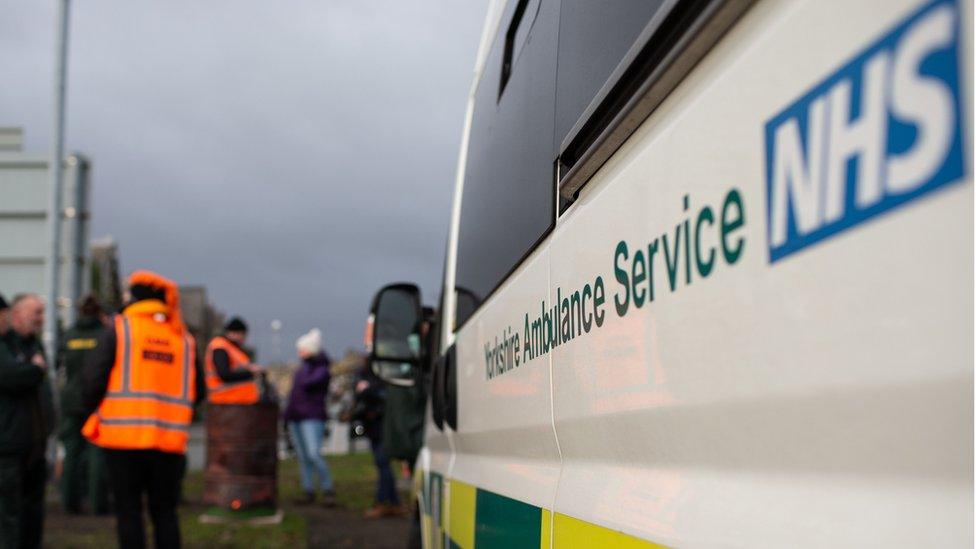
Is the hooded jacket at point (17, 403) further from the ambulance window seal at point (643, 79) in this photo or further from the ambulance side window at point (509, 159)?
the ambulance window seal at point (643, 79)

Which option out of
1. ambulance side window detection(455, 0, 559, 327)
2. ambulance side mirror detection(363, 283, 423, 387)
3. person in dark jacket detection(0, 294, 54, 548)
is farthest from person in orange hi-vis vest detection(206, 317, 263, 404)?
ambulance side window detection(455, 0, 559, 327)

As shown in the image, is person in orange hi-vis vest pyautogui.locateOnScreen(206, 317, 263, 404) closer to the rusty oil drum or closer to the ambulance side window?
the rusty oil drum

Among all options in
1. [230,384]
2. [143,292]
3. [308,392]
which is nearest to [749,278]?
[143,292]

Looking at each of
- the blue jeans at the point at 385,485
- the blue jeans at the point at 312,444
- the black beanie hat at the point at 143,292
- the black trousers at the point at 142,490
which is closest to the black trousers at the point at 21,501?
the black trousers at the point at 142,490

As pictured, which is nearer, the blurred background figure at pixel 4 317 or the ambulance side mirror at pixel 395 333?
the ambulance side mirror at pixel 395 333

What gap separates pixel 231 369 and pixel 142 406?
11.1 ft

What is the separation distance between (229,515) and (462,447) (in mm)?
5928

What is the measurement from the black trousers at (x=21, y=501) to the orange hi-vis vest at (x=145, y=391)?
68 centimetres

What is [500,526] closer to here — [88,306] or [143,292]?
[143,292]

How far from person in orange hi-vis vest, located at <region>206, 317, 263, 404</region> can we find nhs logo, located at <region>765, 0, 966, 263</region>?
791cm

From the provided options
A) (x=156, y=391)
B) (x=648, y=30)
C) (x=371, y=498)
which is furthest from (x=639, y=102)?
(x=371, y=498)

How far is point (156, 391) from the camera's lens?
5379 mm

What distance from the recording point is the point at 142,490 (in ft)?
17.6

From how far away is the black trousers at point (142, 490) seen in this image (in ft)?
17.0
